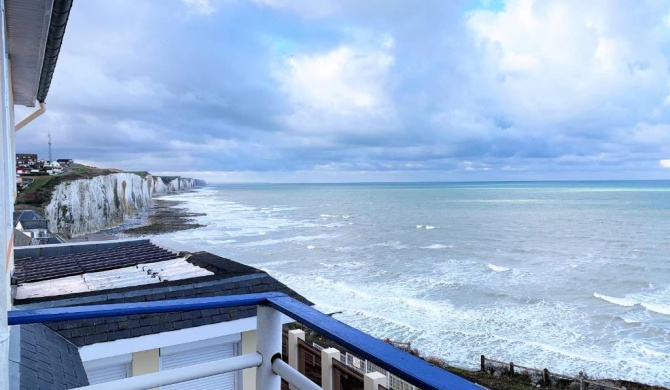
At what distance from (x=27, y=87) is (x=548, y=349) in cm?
1910

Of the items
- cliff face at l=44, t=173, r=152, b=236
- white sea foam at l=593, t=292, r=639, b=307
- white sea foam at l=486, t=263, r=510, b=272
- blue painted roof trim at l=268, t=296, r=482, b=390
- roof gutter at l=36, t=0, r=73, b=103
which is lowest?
white sea foam at l=593, t=292, r=639, b=307

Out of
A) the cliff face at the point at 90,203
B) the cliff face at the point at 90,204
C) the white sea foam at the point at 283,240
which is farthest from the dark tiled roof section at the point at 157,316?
the cliff face at the point at 90,203

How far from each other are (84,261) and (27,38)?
5897 mm

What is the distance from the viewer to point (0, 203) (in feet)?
4.80

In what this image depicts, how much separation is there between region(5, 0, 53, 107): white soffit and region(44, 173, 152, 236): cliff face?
4487 cm

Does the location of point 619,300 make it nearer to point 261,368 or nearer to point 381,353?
point 261,368

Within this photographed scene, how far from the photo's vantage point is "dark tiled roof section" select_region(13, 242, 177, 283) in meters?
7.56

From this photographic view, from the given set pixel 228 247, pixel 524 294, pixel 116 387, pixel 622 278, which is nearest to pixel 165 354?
pixel 116 387

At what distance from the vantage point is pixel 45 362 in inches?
144

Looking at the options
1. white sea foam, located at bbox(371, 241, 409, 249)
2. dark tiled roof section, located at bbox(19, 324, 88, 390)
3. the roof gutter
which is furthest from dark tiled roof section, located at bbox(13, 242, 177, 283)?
white sea foam, located at bbox(371, 241, 409, 249)

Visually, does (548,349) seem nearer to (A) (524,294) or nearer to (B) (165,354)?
(A) (524,294)

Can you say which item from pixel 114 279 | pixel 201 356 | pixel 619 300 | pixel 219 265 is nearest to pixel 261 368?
pixel 201 356

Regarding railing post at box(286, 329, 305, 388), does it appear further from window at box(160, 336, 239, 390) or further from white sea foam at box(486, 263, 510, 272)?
white sea foam at box(486, 263, 510, 272)

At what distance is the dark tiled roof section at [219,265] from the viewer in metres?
7.24
